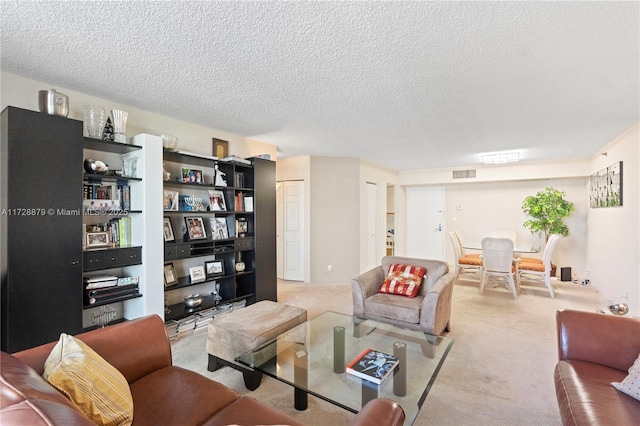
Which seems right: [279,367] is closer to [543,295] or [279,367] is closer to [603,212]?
[543,295]

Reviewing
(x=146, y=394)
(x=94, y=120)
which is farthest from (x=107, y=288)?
(x=146, y=394)

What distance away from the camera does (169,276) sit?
3.27 m

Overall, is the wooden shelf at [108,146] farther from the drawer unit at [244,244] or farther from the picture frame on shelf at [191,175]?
the drawer unit at [244,244]

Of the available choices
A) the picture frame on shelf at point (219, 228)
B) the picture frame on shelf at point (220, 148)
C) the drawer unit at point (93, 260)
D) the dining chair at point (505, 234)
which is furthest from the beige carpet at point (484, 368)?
the picture frame on shelf at point (220, 148)

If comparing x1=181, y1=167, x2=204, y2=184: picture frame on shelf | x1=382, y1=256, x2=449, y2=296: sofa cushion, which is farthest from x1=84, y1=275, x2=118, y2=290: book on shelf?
x1=382, y1=256, x2=449, y2=296: sofa cushion

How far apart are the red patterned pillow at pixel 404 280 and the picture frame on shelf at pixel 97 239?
2799 millimetres

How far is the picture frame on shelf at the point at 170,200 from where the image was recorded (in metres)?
Answer: 3.23

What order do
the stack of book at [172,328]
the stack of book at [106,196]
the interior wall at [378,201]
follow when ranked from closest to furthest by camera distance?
the stack of book at [106,196] → the stack of book at [172,328] → the interior wall at [378,201]

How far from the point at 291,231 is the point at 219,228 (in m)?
2.09

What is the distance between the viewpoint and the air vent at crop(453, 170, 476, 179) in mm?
6734

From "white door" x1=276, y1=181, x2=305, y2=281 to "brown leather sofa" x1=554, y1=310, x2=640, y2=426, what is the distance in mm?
4187

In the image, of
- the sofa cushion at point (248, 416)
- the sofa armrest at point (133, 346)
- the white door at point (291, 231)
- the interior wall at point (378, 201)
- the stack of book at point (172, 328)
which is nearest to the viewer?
the sofa cushion at point (248, 416)

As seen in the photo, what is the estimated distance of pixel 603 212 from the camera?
4.69 m

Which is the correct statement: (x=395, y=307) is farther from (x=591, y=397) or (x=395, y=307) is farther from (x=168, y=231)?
(x=168, y=231)
